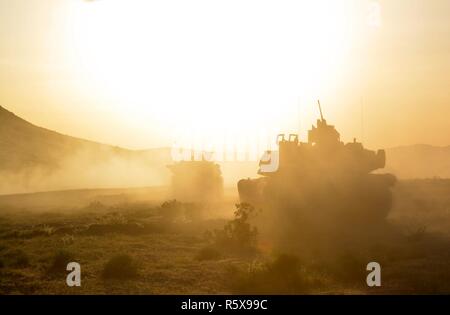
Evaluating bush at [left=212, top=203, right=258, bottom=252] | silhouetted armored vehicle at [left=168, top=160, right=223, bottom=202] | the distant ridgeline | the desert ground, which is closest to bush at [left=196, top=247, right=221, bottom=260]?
the desert ground

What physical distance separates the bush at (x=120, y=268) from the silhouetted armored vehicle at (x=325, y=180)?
10306 millimetres

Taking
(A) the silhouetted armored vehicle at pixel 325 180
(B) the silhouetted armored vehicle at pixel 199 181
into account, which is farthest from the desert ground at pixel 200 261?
(B) the silhouetted armored vehicle at pixel 199 181

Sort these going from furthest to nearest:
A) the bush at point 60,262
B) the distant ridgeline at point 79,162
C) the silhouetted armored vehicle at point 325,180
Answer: the distant ridgeline at point 79,162, the silhouetted armored vehicle at point 325,180, the bush at point 60,262

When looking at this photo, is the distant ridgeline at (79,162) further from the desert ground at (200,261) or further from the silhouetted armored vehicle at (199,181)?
the desert ground at (200,261)

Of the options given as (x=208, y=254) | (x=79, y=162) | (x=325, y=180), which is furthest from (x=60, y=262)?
(x=79, y=162)

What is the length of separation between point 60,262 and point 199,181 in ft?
110

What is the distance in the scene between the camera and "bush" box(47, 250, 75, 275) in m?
17.7

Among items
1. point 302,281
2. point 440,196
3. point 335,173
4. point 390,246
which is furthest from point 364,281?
point 440,196

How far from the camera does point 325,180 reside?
25062 millimetres

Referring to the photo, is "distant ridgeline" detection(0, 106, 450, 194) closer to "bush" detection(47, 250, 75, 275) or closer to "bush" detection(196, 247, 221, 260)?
"bush" detection(47, 250, 75, 275)

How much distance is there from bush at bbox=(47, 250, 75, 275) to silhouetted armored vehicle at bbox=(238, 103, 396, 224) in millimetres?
11365

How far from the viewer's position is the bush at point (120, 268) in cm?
1669

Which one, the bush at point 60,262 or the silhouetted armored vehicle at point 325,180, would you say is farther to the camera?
the silhouetted armored vehicle at point 325,180

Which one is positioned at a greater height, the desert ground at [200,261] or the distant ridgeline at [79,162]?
the distant ridgeline at [79,162]
